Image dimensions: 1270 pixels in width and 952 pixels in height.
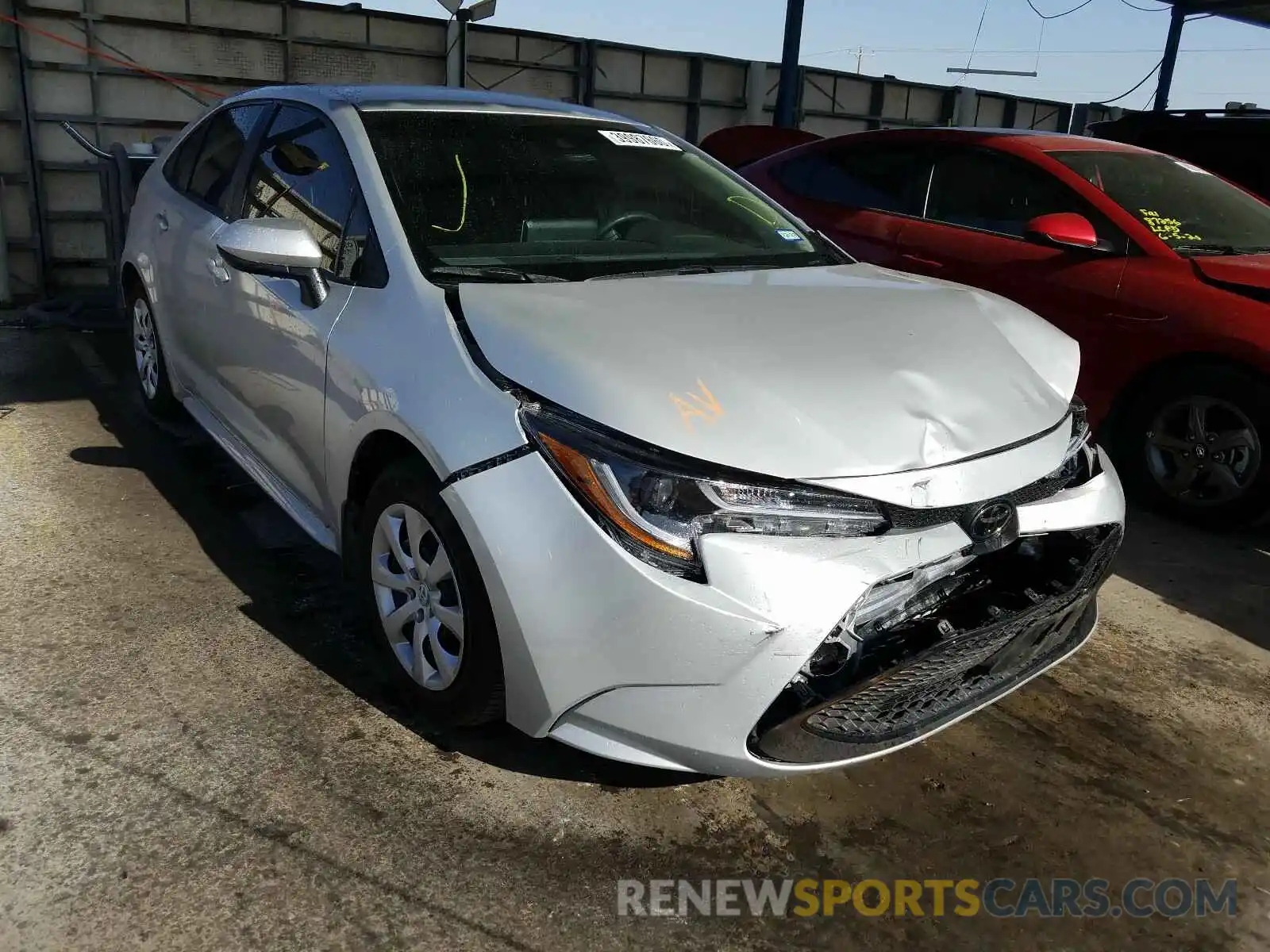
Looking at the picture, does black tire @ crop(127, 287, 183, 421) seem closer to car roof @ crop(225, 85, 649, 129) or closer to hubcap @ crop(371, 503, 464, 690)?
car roof @ crop(225, 85, 649, 129)

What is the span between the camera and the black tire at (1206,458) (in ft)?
13.0

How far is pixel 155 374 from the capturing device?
4566mm

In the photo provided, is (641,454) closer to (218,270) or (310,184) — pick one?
(310,184)

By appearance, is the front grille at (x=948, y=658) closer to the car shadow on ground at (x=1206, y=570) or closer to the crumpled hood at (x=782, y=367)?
the crumpled hood at (x=782, y=367)

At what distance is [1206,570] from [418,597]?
3014 mm

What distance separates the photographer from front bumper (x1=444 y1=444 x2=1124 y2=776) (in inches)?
77.0

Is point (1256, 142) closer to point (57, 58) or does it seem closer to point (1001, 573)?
point (1001, 573)

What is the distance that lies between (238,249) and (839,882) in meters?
2.16

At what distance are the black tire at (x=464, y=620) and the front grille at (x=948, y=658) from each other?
615 mm

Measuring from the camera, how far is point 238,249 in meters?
2.77

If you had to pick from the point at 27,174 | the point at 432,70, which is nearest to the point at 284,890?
the point at 27,174

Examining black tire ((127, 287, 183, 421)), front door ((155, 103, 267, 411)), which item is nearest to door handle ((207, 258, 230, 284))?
front door ((155, 103, 267, 411))

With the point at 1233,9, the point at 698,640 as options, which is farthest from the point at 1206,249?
the point at 1233,9

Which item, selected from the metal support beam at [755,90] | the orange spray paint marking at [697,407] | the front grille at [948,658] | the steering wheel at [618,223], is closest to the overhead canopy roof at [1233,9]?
the metal support beam at [755,90]
